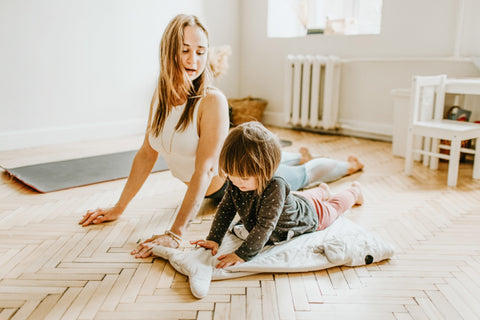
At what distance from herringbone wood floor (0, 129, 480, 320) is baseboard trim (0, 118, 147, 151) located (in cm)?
113

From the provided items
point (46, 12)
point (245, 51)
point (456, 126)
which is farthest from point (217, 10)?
point (456, 126)

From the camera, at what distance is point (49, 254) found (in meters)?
1.59

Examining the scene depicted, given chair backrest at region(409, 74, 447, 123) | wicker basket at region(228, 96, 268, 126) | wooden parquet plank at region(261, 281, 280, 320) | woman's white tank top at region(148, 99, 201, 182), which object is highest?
chair backrest at region(409, 74, 447, 123)

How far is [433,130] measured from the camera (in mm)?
2547

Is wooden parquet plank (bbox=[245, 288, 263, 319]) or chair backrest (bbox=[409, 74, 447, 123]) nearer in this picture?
wooden parquet plank (bbox=[245, 288, 263, 319])

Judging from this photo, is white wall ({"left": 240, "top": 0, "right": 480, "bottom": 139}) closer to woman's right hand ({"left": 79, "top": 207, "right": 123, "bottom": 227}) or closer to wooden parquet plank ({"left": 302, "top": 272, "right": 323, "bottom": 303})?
wooden parquet plank ({"left": 302, "top": 272, "right": 323, "bottom": 303})

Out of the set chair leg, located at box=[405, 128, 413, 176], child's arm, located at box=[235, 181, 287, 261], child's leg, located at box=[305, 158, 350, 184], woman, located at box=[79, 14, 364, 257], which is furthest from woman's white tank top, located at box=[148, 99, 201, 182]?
chair leg, located at box=[405, 128, 413, 176]

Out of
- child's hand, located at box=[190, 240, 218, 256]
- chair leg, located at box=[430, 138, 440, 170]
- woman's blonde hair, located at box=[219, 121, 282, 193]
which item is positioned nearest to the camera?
woman's blonde hair, located at box=[219, 121, 282, 193]

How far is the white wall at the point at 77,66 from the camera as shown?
129 inches

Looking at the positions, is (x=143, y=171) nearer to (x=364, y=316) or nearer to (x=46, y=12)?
(x=364, y=316)

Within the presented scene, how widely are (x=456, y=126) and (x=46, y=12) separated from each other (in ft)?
10.4

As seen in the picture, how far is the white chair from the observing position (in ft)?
8.12

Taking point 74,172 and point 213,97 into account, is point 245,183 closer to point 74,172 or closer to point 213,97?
point 213,97

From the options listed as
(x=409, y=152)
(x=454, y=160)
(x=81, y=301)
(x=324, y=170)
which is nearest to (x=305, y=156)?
(x=324, y=170)
